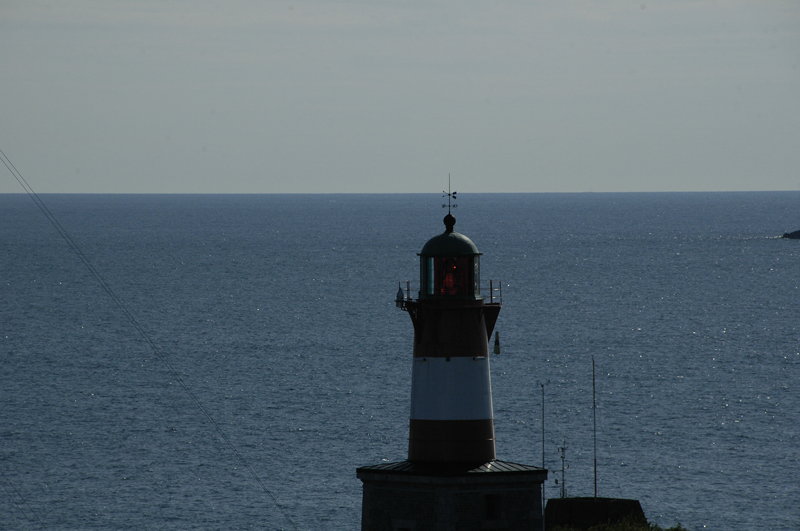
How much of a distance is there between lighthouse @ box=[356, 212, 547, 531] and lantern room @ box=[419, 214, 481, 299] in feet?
0.08

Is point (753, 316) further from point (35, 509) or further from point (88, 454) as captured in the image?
point (35, 509)

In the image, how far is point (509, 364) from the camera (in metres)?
103

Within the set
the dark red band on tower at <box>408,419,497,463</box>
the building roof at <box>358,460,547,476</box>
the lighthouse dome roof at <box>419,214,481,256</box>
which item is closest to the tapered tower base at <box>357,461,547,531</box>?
the building roof at <box>358,460,547,476</box>

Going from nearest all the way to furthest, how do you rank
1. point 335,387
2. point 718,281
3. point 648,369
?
point 335,387 → point 648,369 → point 718,281

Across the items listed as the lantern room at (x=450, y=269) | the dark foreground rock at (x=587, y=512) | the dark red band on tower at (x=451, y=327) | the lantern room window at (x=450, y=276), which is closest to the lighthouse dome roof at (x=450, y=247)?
the lantern room at (x=450, y=269)

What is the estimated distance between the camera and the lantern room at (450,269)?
94.4ft

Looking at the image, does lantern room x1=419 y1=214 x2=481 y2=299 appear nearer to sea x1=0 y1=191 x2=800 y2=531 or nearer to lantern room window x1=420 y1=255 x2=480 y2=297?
lantern room window x1=420 y1=255 x2=480 y2=297


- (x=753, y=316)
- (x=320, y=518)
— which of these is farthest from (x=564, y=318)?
(x=320, y=518)

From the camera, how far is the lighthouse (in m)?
28.4

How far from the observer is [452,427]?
28484mm

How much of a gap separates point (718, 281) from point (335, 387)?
374 ft

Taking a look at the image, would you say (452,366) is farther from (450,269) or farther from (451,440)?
(450,269)

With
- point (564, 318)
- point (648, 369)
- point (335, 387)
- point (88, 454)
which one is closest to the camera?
point (88, 454)

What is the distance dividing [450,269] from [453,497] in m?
5.56
